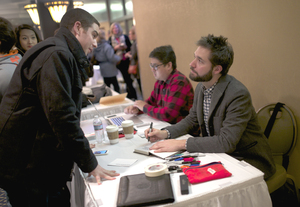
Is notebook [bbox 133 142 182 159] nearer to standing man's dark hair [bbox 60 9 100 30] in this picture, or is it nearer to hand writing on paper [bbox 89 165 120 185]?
hand writing on paper [bbox 89 165 120 185]

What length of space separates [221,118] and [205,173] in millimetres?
476

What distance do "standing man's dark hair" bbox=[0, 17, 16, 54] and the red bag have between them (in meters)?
1.42

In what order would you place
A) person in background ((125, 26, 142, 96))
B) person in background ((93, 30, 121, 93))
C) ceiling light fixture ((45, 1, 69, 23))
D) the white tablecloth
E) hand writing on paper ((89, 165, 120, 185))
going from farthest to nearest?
person in background ((93, 30, 121, 93)), person in background ((125, 26, 142, 96)), ceiling light fixture ((45, 1, 69, 23)), hand writing on paper ((89, 165, 120, 185)), the white tablecloth

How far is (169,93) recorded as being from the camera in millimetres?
2020

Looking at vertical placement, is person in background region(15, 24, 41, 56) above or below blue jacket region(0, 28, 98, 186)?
above

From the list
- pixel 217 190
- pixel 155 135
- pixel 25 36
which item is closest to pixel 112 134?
pixel 155 135

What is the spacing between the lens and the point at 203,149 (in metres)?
1.25

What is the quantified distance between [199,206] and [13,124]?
0.85 metres

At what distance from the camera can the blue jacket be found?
0.95 metres

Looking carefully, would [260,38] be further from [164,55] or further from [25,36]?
[25,36]

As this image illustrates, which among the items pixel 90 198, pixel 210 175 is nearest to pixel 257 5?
pixel 210 175

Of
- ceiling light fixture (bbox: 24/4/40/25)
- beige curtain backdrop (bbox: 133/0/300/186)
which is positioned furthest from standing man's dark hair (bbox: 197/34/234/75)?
ceiling light fixture (bbox: 24/4/40/25)

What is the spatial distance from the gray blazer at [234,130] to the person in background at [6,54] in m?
1.28

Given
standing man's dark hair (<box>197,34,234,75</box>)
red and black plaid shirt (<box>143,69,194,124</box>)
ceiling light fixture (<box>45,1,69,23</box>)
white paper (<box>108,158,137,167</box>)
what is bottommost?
white paper (<box>108,158,137,167</box>)
